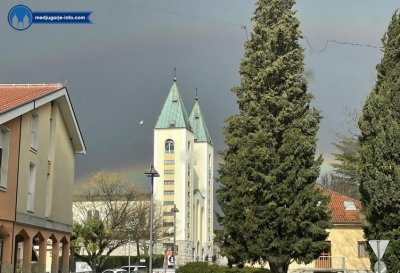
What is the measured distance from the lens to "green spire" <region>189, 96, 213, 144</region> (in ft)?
468

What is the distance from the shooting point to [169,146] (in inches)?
4985

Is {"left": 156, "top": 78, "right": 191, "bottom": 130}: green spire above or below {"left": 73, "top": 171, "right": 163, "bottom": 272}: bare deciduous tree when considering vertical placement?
above

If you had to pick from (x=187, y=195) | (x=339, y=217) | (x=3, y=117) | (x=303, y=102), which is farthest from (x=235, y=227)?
(x=187, y=195)

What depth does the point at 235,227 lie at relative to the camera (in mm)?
29969

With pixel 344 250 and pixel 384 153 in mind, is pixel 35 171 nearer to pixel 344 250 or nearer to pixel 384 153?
pixel 384 153

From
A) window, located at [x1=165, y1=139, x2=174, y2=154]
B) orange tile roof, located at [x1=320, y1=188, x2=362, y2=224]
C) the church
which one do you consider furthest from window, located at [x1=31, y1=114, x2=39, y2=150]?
window, located at [x1=165, y1=139, x2=174, y2=154]

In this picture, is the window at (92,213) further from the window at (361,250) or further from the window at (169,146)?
the window at (361,250)

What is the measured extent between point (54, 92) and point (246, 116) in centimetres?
1006

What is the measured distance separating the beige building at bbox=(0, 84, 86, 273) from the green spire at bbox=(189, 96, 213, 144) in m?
110

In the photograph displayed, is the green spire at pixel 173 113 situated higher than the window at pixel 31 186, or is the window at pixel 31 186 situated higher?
the green spire at pixel 173 113

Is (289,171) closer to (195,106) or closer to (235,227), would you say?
(235,227)

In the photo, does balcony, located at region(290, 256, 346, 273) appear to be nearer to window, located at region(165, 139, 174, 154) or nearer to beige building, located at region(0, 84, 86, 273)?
beige building, located at region(0, 84, 86, 273)

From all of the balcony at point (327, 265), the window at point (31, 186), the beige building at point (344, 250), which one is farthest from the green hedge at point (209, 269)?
the window at point (31, 186)

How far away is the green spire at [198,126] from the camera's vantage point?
142 meters
